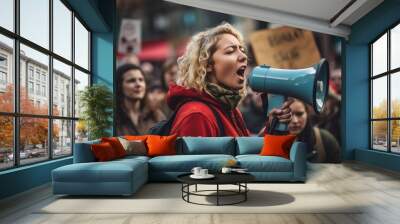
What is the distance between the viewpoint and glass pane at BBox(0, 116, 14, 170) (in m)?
4.48

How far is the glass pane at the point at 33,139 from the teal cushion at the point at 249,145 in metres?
3.08

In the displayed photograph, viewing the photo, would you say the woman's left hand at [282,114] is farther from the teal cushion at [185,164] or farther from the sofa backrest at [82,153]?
the sofa backrest at [82,153]

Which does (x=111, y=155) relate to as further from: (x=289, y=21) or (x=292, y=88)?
(x=289, y=21)

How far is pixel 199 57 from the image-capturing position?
8016 millimetres

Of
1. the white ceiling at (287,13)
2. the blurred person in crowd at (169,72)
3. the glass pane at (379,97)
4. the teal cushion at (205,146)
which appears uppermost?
the white ceiling at (287,13)

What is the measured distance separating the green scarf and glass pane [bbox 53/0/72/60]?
288 centimetres

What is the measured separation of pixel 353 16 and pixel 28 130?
6.29 meters

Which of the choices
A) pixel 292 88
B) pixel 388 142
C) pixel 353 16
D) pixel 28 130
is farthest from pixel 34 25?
pixel 388 142

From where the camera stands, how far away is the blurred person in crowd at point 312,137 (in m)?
8.10

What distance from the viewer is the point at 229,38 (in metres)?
8.08

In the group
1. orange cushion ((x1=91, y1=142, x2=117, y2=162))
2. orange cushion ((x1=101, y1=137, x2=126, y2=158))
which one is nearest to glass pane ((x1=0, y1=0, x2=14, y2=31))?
orange cushion ((x1=91, y1=142, x2=117, y2=162))

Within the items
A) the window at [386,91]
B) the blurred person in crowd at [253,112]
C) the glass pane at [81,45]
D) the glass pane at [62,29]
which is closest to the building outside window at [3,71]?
the glass pane at [62,29]

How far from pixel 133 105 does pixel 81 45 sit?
1.62 m

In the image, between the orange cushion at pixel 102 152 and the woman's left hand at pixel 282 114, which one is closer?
the orange cushion at pixel 102 152
